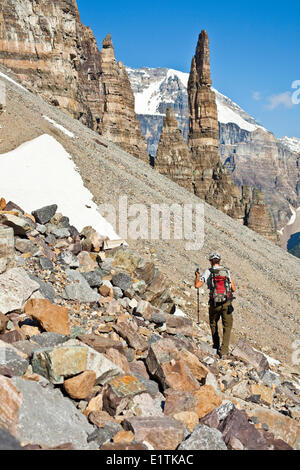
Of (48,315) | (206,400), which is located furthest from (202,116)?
(206,400)

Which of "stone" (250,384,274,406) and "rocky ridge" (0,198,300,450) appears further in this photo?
"stone" (250,384,274,406)

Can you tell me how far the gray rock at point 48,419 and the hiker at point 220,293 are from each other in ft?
14.5

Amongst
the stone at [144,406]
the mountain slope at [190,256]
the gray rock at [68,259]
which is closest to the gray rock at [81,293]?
the gray rock at [68,259]

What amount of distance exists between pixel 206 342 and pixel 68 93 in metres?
40.3

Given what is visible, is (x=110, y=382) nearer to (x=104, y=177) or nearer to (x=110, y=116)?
(x=104, y=177)

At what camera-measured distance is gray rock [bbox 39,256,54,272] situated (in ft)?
24.9

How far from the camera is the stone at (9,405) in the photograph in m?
3.38

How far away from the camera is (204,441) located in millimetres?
3686

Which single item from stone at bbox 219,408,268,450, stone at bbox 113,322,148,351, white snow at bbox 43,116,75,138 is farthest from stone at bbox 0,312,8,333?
Answer: white snow at bbox 43,116,75,138

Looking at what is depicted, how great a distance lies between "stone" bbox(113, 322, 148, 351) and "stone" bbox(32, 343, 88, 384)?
5.84 feet

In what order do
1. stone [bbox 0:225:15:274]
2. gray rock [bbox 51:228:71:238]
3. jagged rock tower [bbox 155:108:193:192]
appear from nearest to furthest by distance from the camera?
1. stone [bbox 0:225:15:274]
2. gray rock [bbox 51:228:71:238]
3. jagged rock tower [bbox 155:108:193:192]

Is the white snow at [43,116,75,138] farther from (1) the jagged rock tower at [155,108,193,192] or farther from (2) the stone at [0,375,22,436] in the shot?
(1) the jagged rock tower at [155,108,193,192]

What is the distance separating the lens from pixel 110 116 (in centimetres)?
5603

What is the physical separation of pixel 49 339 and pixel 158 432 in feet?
6.83
